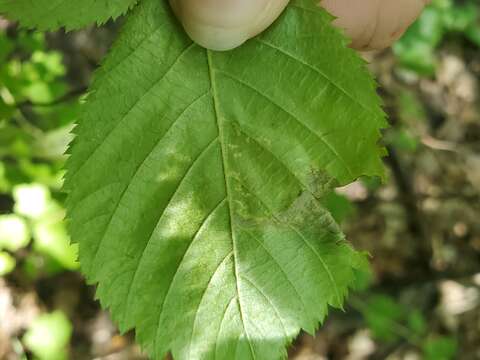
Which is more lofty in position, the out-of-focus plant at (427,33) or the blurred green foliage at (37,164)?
the blurred green foliage at (37,164)

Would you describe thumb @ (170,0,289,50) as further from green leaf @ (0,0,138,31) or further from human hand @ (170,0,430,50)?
green leaf @ (0,0,138,31)

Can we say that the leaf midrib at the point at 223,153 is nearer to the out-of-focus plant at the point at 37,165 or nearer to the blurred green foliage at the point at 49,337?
the out-of-focus plant at the point at 37,165

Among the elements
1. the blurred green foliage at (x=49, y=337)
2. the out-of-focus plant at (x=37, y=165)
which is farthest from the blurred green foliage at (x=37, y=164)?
the blurred green foliage at (x=49, y=337)

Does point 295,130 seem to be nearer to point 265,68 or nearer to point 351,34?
point 265,68

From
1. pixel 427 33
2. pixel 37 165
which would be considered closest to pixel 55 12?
pixel 37 165

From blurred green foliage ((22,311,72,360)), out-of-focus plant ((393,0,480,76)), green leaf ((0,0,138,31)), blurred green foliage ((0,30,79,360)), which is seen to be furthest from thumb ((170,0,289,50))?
out-of-focus plant ((393,0,480,76))
